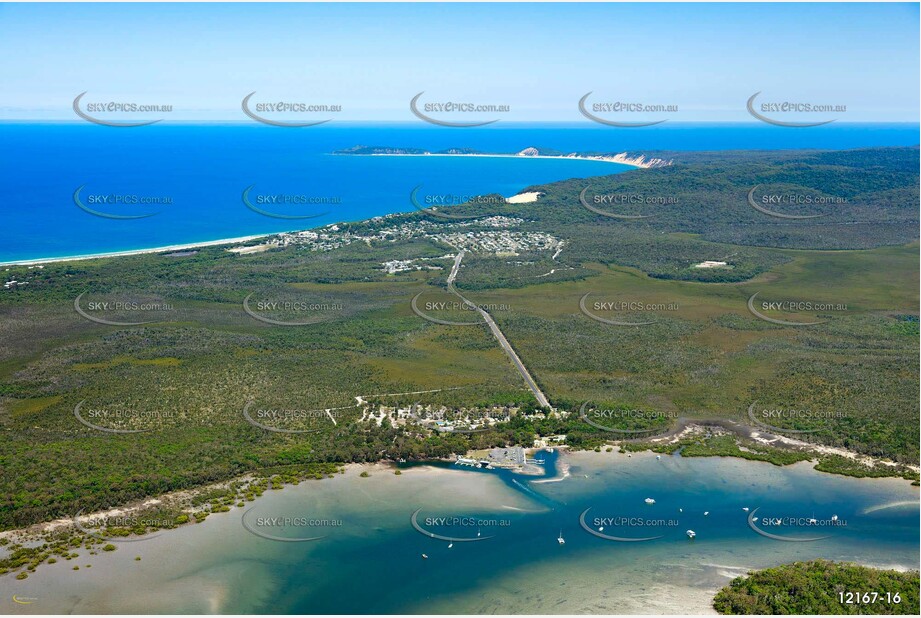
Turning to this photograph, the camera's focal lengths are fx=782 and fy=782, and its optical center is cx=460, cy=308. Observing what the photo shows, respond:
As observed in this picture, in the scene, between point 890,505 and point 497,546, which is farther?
point 890,505

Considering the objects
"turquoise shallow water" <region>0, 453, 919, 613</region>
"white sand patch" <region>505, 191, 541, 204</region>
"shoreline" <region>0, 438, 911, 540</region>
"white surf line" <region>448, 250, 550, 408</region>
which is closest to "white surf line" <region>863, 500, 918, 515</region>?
"turquoise shallow water" <region>0, 453, 919, 613</region>

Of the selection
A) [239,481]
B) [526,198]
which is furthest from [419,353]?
[526,198]

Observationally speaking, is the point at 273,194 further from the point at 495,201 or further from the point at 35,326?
the point at 35,326

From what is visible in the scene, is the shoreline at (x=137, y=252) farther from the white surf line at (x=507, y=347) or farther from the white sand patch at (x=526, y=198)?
the white sand patch at (x=526, y=198)

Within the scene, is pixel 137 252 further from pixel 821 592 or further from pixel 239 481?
pixel 821 592

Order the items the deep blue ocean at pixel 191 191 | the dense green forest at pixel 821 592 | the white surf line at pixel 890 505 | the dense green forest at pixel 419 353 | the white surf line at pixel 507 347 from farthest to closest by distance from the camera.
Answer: the deep blue ocean at pixel 191 191 → the white surf line at pixel 507 347 → the dense green forest at pixel 419 353 → the white surf line at pixel 890 505 → the dense green forest at pixel 821 592

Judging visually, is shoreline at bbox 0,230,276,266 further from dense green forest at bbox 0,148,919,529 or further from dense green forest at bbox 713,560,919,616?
dense green forest at bbox 713,560,919,616

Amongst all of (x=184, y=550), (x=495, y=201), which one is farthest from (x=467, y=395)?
(x=495, y=201)

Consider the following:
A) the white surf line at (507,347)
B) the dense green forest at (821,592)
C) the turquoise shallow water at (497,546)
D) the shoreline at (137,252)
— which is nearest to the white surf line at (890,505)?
the turquoise shallow water at (497,546)
